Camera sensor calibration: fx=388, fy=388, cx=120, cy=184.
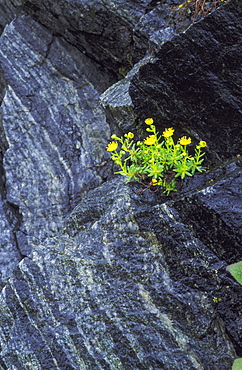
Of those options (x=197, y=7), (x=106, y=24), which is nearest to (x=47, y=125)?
(x=106, y=24)

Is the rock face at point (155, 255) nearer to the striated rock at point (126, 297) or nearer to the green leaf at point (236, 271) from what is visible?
the striated rock at point (126, 297)

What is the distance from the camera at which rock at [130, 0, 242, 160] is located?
3.47 metres

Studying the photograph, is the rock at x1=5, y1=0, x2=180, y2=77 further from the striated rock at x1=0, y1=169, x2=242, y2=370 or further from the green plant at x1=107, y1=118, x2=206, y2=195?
the striated rock at x1=0, y1=169, x2=242, y2=370

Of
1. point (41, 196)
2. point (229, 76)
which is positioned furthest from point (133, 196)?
point (41, 196)

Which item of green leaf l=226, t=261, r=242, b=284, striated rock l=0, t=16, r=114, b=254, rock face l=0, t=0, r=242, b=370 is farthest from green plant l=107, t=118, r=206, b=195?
striated rock l=0, t=16, r=114, b=254

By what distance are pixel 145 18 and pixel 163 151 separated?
1898mm

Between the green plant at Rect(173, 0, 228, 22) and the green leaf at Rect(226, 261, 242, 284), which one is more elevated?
the green plant at Rect(173, 0, 228, 22)

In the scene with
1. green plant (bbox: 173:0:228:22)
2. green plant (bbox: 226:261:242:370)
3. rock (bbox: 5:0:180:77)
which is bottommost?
green plant (bbox: 226:261:242:370)

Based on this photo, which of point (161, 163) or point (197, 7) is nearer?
point (161, 163)

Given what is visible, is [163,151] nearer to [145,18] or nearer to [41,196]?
[145,18]

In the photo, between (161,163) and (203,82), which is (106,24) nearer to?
(203,82)

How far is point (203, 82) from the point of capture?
358 cm

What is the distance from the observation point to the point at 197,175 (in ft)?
11.7

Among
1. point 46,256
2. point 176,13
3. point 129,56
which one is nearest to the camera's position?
point 46,256
